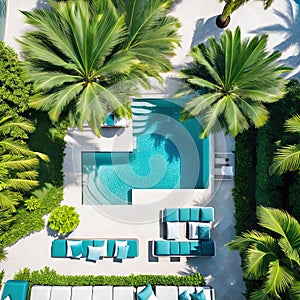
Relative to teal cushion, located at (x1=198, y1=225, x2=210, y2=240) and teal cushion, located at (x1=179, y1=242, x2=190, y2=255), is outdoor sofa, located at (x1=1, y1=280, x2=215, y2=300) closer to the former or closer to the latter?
teal cushion, located at (x1=179, y1=242, x2=190, y2=255)

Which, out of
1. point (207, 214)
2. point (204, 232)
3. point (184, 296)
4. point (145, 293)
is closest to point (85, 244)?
point (145, 293)

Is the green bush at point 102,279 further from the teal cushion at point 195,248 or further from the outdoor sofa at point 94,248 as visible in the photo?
the teal cushion at point 195,248

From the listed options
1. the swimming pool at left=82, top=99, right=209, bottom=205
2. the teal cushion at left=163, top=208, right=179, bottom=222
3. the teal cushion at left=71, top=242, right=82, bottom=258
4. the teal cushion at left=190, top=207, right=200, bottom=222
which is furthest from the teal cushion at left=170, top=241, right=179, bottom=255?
the teal cushion at left=71, top=242, right=82, bottom=258

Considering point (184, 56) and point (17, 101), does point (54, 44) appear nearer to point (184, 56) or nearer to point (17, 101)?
point (17, 101)

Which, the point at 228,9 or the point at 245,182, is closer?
the point at 228,9

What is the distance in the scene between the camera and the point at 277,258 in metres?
8.71

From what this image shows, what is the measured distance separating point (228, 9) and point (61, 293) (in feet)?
35.5

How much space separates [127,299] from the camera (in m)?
11.3

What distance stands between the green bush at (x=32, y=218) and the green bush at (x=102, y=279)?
1.24 metres

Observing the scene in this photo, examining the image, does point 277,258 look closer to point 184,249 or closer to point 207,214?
point 207,214

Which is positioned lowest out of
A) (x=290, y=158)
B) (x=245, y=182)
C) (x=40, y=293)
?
(x=40, y=293)

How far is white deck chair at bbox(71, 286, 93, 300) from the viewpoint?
11242 mm

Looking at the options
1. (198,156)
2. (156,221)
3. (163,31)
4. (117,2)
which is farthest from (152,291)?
(117,2)

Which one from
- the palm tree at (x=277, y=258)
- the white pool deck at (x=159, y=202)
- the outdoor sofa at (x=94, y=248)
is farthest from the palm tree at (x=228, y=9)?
the outdoor sofa at (x=94, y=248)
